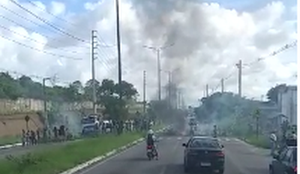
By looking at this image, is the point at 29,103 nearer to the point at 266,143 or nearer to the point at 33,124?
the point at 33,124

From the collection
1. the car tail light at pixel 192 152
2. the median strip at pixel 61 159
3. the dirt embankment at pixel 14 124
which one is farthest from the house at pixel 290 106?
the car tail light at pixel 192 152

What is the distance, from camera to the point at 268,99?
380ft

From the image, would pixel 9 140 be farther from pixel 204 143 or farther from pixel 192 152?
pixel 192 152

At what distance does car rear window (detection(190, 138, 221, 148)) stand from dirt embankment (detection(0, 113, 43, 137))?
4270 centimetres

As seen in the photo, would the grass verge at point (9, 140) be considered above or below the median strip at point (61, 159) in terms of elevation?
below

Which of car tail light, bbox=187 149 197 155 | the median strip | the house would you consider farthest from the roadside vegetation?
car tail light, bbox=187 149 197 155

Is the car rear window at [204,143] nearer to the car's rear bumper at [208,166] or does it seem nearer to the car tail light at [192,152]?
the car tail light at [192,152]

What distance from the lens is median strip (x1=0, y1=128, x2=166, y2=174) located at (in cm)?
2392

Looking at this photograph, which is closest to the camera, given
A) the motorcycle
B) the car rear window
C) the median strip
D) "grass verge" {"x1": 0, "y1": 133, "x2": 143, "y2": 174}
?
"grass verge" {"x1": 0, "y1": 133, "x2": 143, "y2": 174}

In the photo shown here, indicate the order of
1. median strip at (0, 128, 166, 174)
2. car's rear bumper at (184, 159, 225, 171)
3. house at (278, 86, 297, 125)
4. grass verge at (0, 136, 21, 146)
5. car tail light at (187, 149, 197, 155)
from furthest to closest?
1. house at (278, 86, 297, 125)
2. grass verge at (0, 136, 21, 146)
3. car tail light at (187, 149, 197, 155)
4. car's rear bumper at (184, 159, 225, 171)
5. median strip at (0, 128, 166, 174)

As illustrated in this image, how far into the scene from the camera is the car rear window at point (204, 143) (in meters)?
27.4

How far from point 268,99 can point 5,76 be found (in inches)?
1883

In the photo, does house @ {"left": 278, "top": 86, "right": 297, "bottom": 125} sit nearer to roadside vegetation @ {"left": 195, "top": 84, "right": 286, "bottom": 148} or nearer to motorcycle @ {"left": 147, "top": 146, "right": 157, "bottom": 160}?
roadside vegetation @ {"left": 195, "top": 84, "right": 286, "bottom": 148}

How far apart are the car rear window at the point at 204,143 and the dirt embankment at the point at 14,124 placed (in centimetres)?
4270
